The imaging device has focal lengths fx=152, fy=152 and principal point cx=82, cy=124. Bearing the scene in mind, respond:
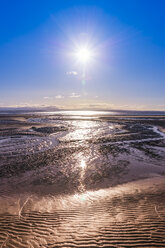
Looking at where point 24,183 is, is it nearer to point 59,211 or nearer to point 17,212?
point 17,212

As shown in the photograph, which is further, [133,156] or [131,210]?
[133,156]

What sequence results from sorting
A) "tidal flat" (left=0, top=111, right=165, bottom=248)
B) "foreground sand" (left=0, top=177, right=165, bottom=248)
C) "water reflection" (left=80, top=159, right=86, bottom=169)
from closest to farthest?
"foreground sand" (left=0, top=177, right=165, bottom=248) → "tidal flat" (left=0, top=111, right=165, bottom=248) → "water reflection" (left=80, top=159, right=86, bottom=169)

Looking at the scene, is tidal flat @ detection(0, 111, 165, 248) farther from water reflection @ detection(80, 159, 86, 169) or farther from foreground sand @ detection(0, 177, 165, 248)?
water reflection @ detection(80, 159, 86, 169)

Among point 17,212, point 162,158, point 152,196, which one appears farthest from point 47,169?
point 162,158

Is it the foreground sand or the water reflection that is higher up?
the foreground sand

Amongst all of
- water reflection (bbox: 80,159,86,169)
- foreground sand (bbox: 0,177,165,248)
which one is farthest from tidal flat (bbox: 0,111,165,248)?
water reflection (bbox: 80,159,86,169)

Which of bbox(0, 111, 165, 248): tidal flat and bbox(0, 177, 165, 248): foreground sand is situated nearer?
bbox(0, 177, 165, 248): foreground sand

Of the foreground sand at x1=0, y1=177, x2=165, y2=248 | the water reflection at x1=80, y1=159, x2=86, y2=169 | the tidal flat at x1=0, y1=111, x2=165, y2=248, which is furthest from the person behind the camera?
the water reflection at x1=80, y1=159, x2=86, y2=169

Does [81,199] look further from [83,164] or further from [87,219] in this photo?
[83,164]

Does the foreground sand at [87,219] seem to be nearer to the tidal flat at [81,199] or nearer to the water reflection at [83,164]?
the tidal flat at [81,199]

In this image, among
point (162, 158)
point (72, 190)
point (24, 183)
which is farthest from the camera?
point (162, 158)

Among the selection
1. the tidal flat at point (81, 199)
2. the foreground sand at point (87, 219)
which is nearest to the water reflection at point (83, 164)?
→ the tidal flat at point (81, 199)
